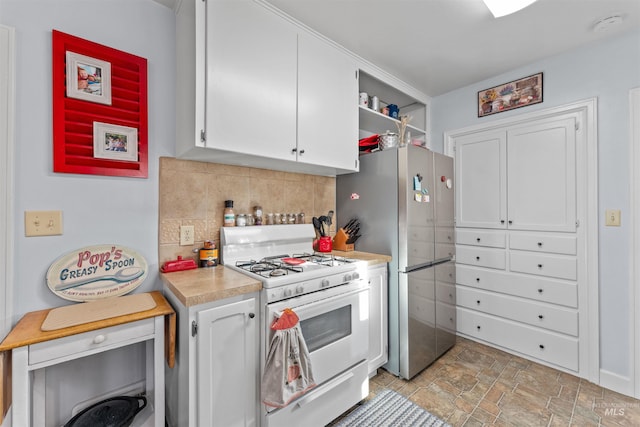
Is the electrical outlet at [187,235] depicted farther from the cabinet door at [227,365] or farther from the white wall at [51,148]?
the cabinet door at [227,365]

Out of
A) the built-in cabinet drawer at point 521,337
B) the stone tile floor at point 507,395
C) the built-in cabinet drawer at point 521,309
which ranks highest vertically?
the built-in cabinet drawer at point 521,309

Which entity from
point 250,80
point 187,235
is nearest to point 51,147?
point 187,235

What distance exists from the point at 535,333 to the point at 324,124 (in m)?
2.44

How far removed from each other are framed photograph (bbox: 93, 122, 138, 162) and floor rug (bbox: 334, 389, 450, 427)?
196cm

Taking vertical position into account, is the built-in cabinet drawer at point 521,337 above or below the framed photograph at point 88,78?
below

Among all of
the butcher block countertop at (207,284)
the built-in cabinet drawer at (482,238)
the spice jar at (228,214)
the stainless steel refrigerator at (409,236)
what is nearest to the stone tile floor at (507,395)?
the stainless steel refrigerator at (409,236)

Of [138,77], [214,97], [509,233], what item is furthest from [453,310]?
[138,77]

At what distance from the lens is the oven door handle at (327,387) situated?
1456 mm

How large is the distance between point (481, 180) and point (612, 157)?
87 centimetres

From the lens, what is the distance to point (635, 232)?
188 centimetres

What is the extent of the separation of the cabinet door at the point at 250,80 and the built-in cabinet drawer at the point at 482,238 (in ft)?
6.58

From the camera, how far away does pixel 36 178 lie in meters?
1.30

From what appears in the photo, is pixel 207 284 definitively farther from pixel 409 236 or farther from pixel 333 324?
pixel 409 236

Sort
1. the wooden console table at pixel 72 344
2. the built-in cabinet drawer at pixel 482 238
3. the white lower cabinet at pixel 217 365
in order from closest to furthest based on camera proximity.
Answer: the wooden console table at pixel 72 344 < the white lower cabinet at pixel 217 365 < the built-in cabinet drawer at pixel 482 238
